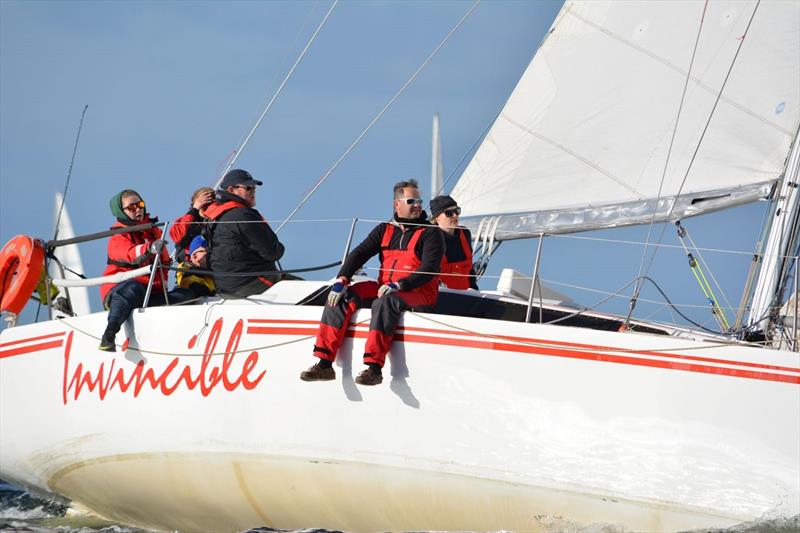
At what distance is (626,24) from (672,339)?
12.0 feet

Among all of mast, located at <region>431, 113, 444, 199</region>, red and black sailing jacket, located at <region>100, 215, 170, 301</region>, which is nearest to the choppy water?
red and black sailing jacket, located at <region>100, 215, 170, 301</region>

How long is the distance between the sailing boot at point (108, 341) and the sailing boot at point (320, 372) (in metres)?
1.72

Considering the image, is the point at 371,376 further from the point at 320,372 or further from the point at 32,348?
the point at 32,348

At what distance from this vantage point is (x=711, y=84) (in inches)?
311

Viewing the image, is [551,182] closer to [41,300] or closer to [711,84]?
[711,84]

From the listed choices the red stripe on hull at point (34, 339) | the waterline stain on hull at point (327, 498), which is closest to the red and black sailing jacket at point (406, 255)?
the waterline stain on hull at point (327, 498)

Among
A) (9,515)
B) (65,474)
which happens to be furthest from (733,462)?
(9,515)

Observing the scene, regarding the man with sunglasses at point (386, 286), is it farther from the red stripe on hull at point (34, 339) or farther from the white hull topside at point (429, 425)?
the red stripe on hull at point (34, 339)

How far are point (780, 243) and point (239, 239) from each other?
140 inches

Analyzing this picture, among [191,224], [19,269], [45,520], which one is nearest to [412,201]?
[191,224]

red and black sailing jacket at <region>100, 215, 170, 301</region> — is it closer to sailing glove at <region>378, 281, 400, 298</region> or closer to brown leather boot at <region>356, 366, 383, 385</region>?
sailing glove at <region>378, 281, 400, 298</region>

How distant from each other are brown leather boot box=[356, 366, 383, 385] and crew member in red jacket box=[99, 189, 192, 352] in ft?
6.56

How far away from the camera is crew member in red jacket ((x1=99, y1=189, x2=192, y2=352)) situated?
281 inches

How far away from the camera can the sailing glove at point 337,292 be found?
6098mm
